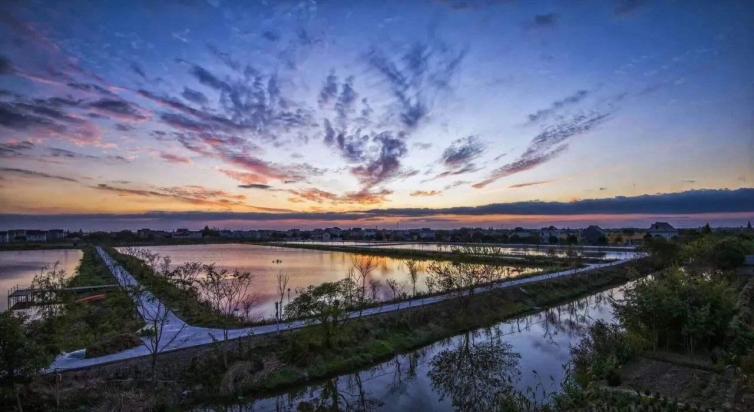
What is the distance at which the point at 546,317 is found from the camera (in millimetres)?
24266

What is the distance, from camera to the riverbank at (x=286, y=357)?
1249 centimetres

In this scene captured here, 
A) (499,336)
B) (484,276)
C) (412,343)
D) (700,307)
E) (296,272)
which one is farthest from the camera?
(296,272)

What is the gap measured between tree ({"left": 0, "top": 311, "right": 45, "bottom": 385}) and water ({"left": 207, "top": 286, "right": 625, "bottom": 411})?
513 centimetres

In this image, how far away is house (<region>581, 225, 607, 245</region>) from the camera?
292 feet

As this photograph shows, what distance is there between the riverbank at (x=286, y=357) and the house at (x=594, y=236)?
76.7 m

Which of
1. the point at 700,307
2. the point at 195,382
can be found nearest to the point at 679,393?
the point at 700,307

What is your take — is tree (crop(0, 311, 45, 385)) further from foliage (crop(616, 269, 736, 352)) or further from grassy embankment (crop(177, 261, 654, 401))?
foliage (crop(616, 269, 736, 352))

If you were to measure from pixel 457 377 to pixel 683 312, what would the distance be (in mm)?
8403

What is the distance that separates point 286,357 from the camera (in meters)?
15.0

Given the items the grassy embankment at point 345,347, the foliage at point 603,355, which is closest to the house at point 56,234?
the grassy embankment at point 345,347

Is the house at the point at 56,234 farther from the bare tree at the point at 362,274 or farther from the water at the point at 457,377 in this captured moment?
the water at the point at 457,377

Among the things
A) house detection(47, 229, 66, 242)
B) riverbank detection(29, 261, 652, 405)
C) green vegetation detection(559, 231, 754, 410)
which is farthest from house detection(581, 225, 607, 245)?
house detection(47, 229, 66, 242)

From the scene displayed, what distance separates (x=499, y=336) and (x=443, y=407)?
866 cm

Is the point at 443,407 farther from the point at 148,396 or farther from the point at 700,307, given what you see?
the point at 700,307
